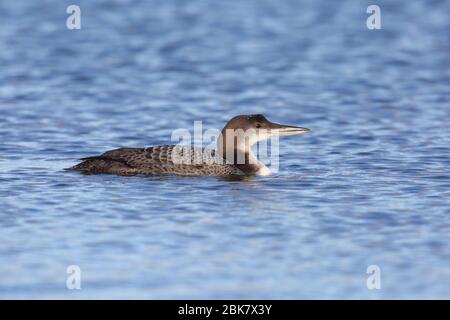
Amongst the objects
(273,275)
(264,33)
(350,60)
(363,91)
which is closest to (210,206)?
(273,275)

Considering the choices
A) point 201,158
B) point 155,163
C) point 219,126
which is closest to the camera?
point 155,163

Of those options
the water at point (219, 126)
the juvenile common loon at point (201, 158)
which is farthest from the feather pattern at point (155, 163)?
the water at point (219, 126)

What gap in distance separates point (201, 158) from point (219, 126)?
2.73 m

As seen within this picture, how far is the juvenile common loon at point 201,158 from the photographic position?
33.5ft

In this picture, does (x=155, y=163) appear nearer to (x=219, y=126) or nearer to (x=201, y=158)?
(x=201, y=158)

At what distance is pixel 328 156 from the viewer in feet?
37.8

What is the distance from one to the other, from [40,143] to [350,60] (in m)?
6.67

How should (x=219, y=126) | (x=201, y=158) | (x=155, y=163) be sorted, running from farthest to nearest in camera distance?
(x=219, y=126)
(x=201, y=158)
(x=155, y=163)

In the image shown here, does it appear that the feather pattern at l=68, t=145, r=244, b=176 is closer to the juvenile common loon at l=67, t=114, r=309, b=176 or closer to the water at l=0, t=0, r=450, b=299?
the juvenile common loon at l=67, t=114, r=309, b=176

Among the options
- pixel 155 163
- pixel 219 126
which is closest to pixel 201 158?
pixel 155 163

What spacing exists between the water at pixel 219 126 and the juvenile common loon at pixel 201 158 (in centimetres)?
18

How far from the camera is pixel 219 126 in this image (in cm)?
1312

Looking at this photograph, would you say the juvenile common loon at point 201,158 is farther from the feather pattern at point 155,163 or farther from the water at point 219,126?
the water at point 219,126
